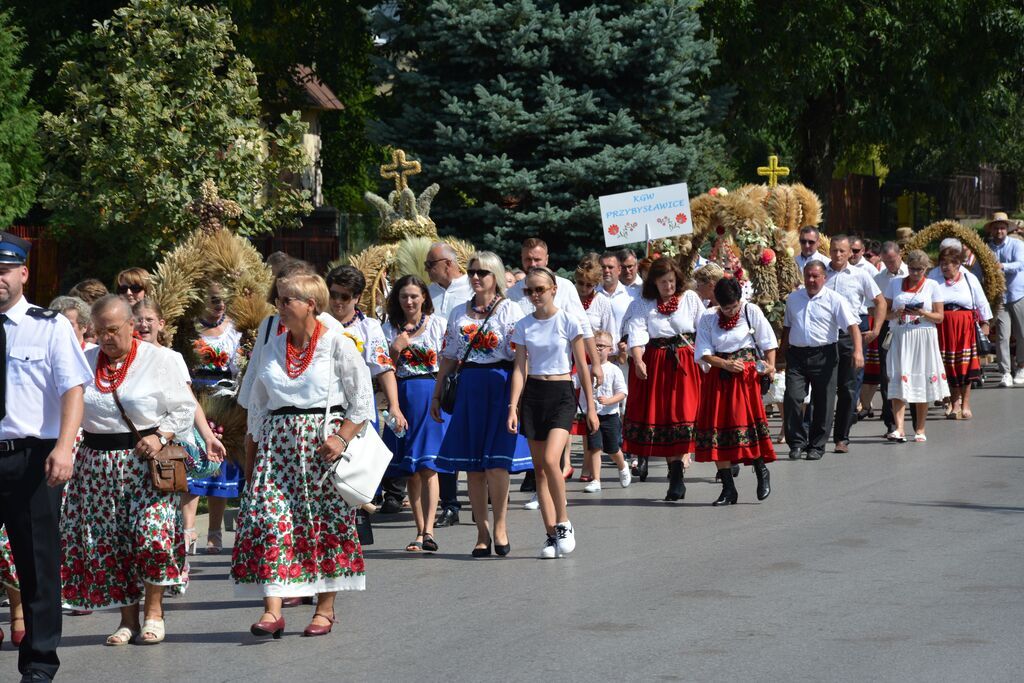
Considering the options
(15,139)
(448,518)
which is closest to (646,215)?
(448,518)

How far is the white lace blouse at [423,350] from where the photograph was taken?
35.0 ft

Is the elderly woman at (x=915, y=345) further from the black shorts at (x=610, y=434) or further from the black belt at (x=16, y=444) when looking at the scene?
the black belt at (x=16, y=444)

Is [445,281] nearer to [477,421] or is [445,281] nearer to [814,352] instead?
[477,421]

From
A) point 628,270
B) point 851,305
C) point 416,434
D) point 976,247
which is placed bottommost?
point 416,434

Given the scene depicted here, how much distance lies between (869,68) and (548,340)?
24.7 metres

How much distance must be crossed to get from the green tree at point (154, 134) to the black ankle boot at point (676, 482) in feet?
32.8

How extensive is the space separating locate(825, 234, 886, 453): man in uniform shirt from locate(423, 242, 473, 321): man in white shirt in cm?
468

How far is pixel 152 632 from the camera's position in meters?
7.58

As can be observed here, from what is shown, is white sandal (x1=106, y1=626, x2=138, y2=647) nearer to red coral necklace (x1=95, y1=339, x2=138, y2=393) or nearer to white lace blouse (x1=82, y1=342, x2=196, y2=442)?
white lace blouse (x1=82, y1=342, x2=196, y2=442)

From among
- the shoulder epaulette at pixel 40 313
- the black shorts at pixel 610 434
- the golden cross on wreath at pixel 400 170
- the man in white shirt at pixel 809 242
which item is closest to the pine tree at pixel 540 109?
the man in white shirt at pixel 809 242

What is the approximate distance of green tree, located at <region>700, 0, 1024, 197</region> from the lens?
1156 inches

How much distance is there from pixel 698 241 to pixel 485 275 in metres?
8.60

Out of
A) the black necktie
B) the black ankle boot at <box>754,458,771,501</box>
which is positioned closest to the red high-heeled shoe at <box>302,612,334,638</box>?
the black necktie

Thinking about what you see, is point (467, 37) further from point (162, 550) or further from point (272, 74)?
point (162, 550)
